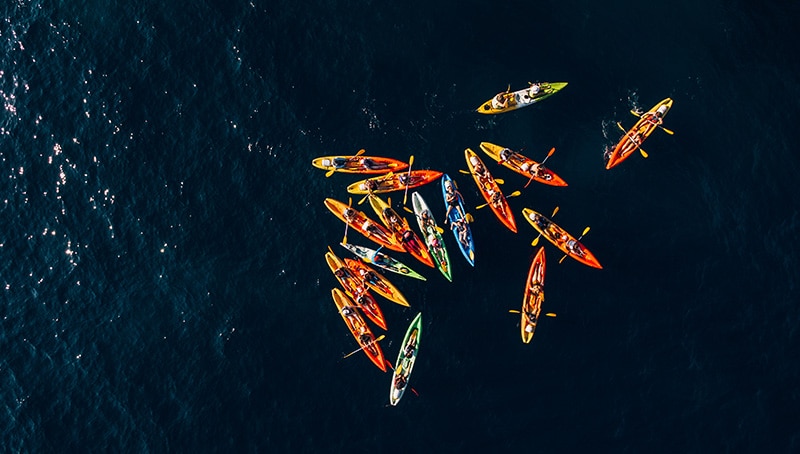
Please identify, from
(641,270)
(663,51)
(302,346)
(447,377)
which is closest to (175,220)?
(302,346)

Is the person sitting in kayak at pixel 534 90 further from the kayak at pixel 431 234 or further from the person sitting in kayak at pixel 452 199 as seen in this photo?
the kayak at pixel 431 234

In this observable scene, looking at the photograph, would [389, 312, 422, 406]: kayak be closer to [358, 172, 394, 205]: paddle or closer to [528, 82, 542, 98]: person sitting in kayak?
[358, 172, 394, 205]: paddle

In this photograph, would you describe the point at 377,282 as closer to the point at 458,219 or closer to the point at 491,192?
the point at 458,219

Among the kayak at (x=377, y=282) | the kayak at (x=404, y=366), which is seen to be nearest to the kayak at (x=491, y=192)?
the kayak at (x=377, y=282)

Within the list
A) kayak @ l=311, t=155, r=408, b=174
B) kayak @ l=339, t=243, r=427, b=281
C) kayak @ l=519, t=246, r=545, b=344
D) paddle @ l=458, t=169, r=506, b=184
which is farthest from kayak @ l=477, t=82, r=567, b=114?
kayak @ l=339, t=243, r=427, b=281

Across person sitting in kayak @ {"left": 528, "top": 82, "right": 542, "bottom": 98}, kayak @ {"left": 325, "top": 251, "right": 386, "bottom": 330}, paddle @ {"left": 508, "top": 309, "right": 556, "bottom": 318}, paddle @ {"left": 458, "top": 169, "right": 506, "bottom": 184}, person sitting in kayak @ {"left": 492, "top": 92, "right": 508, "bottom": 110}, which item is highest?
person sitting in kayak @ {"left": 492, "top": 92, "right": 508, "bottom": 110}

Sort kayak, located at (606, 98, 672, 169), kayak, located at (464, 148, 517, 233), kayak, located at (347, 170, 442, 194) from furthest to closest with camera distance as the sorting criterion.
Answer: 1. kayak, located at (606, 98, 672, 169)
2. kayak, located at (347, 170, 442, 194)
3. kayak, located at (464, 148, 517, 233)

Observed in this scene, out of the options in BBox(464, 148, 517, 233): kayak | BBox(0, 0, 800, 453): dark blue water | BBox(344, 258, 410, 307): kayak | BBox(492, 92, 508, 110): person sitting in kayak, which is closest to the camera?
BBox(0, 0, 800, 453): dark blue water

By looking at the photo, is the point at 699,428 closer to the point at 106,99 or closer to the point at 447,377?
the point at 447,377
